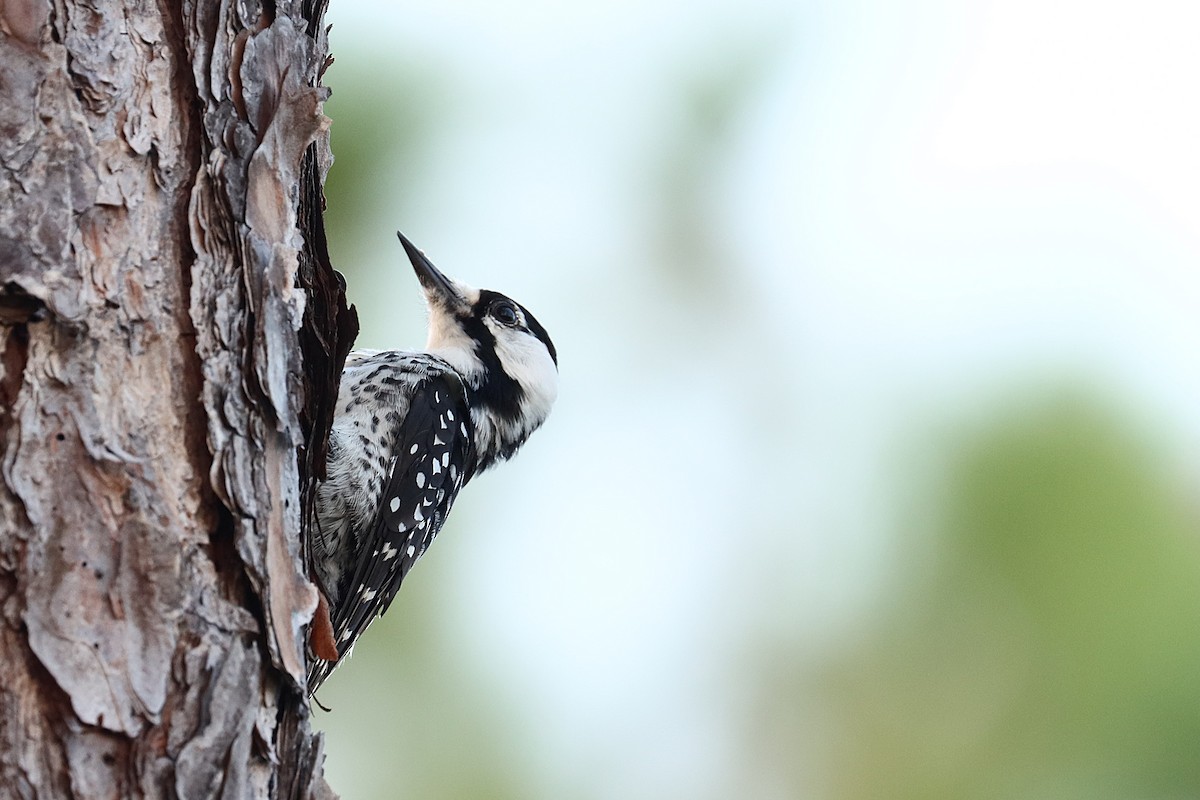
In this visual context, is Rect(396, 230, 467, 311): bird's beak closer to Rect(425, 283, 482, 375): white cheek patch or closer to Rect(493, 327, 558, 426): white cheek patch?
Rect(425, 283, 482, 375): white cheek patch

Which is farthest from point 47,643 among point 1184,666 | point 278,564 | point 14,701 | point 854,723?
point 1184,666

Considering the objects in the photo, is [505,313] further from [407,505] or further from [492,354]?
[407,505]

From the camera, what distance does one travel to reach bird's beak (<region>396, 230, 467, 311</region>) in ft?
13.9

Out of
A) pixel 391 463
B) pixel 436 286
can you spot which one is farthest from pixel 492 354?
pixel 391 463

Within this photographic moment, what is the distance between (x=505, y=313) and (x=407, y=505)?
117 centimetres

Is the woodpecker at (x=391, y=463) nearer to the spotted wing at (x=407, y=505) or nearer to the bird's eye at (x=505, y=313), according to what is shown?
the spotted wing at (x=407, y=505)

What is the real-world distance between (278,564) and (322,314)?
1.92 feet

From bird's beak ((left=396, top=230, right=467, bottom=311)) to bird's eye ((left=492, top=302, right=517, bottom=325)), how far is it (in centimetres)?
12

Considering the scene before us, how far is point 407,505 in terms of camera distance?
3.34m

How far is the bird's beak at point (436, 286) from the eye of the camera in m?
4.23

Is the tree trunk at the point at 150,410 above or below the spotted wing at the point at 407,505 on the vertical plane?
above

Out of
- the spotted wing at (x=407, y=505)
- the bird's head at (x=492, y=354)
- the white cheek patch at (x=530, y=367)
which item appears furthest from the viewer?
the white cheek patch at (x=530, y=367)

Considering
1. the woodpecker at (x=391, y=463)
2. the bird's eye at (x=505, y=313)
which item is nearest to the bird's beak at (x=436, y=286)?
the bird's eye at (x=505, y=313)

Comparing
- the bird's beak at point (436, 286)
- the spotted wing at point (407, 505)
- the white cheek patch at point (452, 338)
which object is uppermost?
the bird's beak at point (436, 286)
